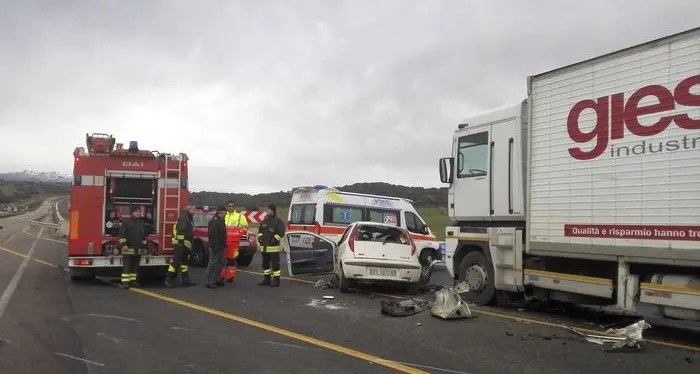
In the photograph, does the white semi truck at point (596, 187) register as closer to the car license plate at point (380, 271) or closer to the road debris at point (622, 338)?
the road debris at point (622, 338)

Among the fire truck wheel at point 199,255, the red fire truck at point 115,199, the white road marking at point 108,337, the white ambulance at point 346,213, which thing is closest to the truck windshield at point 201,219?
the fire truck wheel at point 199,255

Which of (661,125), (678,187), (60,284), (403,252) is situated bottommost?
(60,284)

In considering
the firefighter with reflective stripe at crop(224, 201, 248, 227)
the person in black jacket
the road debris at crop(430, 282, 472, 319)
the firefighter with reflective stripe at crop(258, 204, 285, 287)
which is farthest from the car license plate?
the firefighter with reflective stripe at crop(224, 201, 248, 227)

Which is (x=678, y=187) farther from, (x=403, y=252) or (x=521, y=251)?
(x=403, y=252)

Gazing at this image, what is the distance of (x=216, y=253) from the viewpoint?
13.2 metres

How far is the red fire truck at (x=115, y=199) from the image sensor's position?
1303 centimetres

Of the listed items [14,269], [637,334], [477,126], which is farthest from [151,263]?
[637,334]

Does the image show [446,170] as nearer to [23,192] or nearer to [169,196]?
[169,196]

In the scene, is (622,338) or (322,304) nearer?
(622,338)

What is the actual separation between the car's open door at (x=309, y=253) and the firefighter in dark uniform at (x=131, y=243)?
312cm

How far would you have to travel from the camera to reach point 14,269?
16.2m

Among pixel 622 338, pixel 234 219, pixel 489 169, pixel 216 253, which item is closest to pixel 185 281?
pixel 216 253

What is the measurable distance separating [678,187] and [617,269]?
4.62 feet

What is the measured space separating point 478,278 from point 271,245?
15.7 feet
